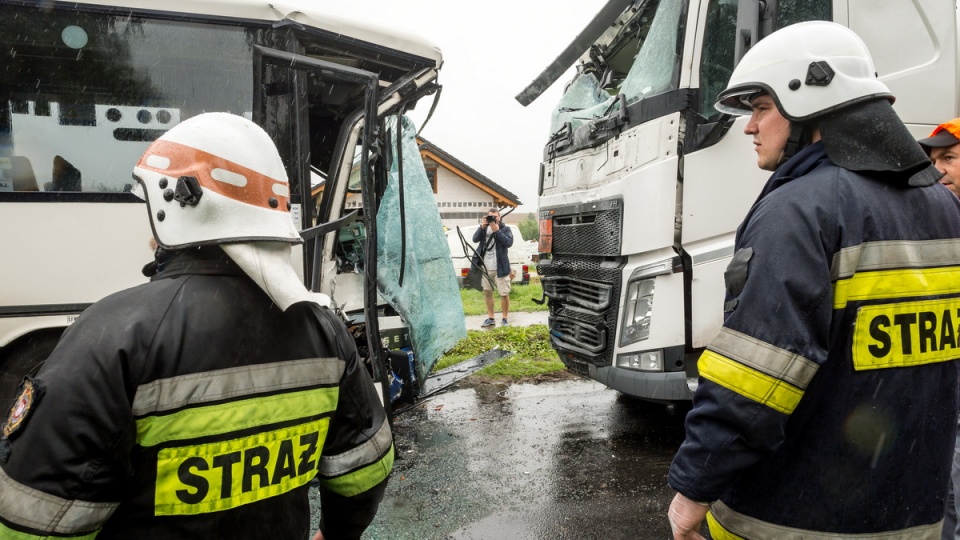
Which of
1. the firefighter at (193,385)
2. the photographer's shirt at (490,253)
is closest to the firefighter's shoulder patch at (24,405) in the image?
the firefighter at (193,385)

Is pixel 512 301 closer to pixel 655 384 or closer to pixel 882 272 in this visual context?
pixel 655 384

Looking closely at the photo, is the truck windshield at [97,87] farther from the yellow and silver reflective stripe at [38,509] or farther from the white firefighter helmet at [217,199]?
the yellow and silver reflective stripe at [38,509]

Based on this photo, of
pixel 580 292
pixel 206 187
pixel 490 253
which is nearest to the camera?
pixel 206 187

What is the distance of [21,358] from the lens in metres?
3.14

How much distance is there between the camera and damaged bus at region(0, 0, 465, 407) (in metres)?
3.12

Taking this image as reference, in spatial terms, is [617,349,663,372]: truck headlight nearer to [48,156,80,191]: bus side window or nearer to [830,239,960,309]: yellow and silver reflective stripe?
[830,239,960,309]: yellow and silver reflective stripe

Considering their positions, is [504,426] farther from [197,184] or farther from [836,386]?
[197,184]

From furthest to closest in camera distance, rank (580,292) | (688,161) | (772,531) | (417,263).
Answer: (417,263) → (580,292) → (688,161) → (772,531)

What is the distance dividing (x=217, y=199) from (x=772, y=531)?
1.58 m

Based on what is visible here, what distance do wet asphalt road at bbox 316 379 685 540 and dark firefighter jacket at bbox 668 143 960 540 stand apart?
5.59 ft

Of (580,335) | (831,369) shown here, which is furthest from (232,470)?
(580,335)

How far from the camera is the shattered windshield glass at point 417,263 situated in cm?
434

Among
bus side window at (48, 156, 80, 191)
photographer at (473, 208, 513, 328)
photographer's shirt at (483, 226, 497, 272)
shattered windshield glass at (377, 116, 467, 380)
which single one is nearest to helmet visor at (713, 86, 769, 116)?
shattered windshield glass at (377, 116, 467, 380)

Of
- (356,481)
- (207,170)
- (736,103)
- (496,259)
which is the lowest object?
(356,481)
